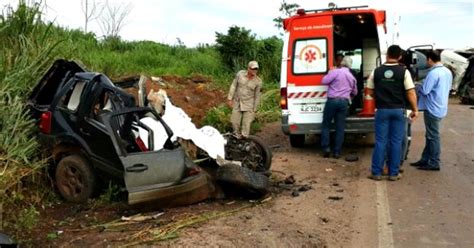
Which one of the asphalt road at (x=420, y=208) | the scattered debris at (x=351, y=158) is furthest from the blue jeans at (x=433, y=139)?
the scattered debris at (x=351, y=158)

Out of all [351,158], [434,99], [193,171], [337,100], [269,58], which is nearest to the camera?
[193,171]

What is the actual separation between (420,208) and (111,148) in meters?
3.61

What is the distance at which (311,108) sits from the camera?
31.3 feet

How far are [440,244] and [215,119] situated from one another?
803 cm

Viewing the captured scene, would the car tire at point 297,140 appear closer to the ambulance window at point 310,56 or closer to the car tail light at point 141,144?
the ambulance window at point 310,56

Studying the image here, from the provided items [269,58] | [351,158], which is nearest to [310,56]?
[351,158]

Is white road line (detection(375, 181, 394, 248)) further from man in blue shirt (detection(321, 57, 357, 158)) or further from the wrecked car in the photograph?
man in blue shirt (detection(321, 57, 357, 158))

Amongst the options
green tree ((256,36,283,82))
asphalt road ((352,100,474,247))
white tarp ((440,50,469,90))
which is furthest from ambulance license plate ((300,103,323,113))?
white tarp ((440,50,469,90))

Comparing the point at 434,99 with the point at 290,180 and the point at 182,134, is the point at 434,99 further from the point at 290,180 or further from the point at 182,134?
the point at 182,134

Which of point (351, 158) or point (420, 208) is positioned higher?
point (351, 158)

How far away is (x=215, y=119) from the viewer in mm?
12789

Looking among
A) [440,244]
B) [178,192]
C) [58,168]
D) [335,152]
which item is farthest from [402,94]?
[58,168]

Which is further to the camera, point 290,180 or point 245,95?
point 245,95

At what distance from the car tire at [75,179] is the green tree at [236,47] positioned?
51.8 ft
